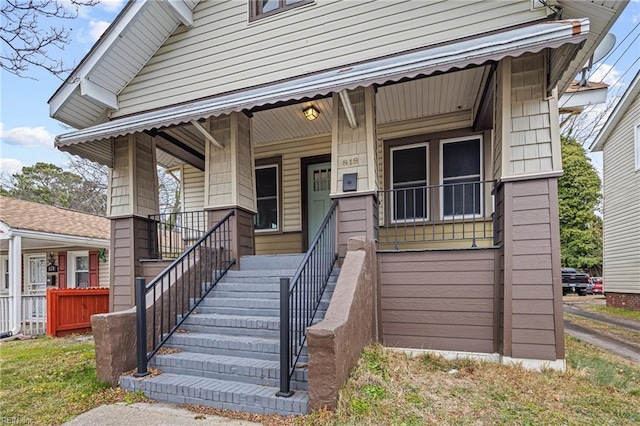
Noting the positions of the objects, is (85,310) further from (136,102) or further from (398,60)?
(398,60)

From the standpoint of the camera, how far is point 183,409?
10.6ft

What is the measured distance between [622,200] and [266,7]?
12.1 m

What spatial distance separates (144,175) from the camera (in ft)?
21.1

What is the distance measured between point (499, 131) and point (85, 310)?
28.6 ft

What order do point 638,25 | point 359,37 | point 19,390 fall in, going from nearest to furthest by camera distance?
point 19,390, point 359,37, point 638,25

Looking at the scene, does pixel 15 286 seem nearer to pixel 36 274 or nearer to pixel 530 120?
pixel 36 274

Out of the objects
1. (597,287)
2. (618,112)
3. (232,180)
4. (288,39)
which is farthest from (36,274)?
(597,287)

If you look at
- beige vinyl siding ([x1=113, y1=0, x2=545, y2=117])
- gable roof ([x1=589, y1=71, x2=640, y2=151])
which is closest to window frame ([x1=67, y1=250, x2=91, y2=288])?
beige vinyl siding ([x1=113, y1=0, x2=545, y2=117])

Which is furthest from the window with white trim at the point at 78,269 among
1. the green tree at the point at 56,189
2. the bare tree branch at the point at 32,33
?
the green tree at the point at 56,189

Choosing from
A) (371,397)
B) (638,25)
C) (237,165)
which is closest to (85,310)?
(237,165)

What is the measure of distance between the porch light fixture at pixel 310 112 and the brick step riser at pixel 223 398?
425cm

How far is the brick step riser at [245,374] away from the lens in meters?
3.24

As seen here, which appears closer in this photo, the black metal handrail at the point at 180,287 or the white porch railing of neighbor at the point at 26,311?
the black metal handrail at the point at 180,287

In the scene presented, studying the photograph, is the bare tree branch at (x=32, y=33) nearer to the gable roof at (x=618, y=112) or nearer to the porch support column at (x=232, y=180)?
the porch support column at (x=232, y=180)
